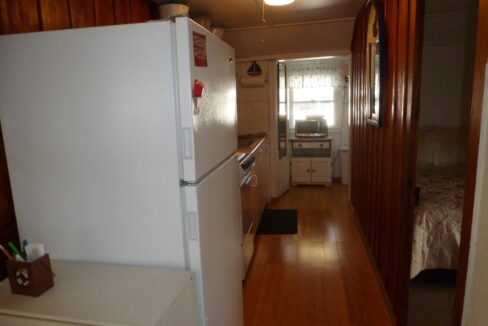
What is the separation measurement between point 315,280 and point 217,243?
1446mm

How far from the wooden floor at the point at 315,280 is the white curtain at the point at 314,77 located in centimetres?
255

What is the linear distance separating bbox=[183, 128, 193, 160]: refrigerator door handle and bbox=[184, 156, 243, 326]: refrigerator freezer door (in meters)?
0.11

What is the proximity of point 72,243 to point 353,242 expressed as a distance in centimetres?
267

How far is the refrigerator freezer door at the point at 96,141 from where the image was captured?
1110 mm

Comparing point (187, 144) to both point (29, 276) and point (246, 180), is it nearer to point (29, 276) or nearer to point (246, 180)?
point (29, 276)

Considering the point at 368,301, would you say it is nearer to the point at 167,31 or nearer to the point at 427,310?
the point at 427,310

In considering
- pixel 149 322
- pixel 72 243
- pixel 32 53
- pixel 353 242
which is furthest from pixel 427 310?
pixel 32 53

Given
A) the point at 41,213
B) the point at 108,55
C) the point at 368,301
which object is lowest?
the point at 368,301

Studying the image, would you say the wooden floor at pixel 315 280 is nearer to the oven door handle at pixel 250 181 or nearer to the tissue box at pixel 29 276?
the oven door handle at pixel 250 181

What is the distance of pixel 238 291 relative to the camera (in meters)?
1.82

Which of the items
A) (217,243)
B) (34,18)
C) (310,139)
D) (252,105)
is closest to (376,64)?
(217,243)

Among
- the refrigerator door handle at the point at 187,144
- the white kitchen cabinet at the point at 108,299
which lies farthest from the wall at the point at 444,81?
the white kitchen cabinet at the point at 108,299

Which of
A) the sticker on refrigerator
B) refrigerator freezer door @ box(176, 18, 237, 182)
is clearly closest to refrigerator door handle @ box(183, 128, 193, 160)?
refrigerator freezer door @ box(176, 18, 237, 182)

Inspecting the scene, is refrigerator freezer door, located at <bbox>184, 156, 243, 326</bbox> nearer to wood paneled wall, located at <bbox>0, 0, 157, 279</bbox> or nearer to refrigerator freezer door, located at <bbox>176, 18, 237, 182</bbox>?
A: refrigerator freezer door, located at <bbox>176, 18, 237, 182</bbox>
